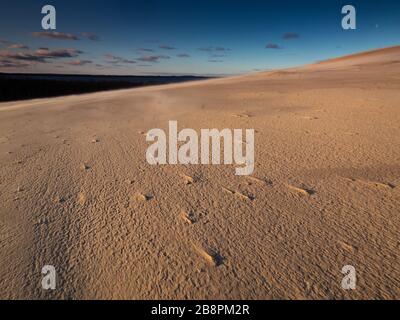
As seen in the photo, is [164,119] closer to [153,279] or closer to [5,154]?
[5,154]

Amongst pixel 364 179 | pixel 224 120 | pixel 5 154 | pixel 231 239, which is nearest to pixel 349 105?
pixel 224 120

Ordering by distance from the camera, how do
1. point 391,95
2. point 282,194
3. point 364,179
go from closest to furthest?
1. point 282,194
2. point 364,179
3. point 391,95

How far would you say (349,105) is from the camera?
3613 millimetres

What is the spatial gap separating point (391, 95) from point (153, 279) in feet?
15.7

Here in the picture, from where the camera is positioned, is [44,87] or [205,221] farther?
[44,87]

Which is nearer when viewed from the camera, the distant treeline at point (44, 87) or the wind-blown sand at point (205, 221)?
the wind-blown sand at point (205, 221)

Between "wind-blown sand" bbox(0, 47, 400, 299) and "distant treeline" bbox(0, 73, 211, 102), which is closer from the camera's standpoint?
"wind-blown sand" bbox(0, 47, 400, 299)

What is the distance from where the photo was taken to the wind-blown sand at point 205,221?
37.2 inches

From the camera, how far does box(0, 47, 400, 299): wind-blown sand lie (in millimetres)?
945

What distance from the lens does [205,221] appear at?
128cm
